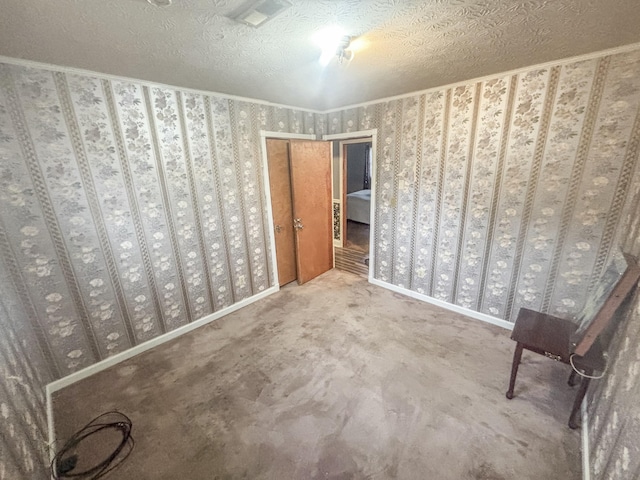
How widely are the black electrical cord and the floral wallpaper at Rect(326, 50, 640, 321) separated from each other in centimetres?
290

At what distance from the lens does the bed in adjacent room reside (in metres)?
6.16

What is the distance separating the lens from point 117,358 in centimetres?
232

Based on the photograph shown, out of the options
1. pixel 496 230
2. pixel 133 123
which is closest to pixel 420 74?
pixel 496 230

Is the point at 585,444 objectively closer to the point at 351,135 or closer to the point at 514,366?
the point at 514,366

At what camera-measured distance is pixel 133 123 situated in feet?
6.93

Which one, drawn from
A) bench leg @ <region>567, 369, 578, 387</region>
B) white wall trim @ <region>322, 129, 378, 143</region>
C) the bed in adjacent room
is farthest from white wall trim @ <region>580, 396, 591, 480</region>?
the bed in adjacent room

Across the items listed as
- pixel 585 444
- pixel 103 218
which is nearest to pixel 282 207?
pixel 103 218

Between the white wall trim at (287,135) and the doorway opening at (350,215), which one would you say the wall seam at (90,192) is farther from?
the doorway opening at (350,215)

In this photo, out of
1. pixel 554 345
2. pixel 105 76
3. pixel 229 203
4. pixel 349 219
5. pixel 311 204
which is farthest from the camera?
pixel 349 219

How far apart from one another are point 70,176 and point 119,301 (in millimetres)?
1048

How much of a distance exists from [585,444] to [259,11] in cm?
284

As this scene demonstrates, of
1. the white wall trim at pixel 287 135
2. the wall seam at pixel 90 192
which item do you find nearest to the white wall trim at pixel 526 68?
the white wall trim at pixel 287 135

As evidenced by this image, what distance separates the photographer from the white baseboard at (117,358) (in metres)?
1.80

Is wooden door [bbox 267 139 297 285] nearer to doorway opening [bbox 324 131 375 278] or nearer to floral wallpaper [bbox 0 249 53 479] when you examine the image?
doorway opening [bbox 324 131 375 278]
